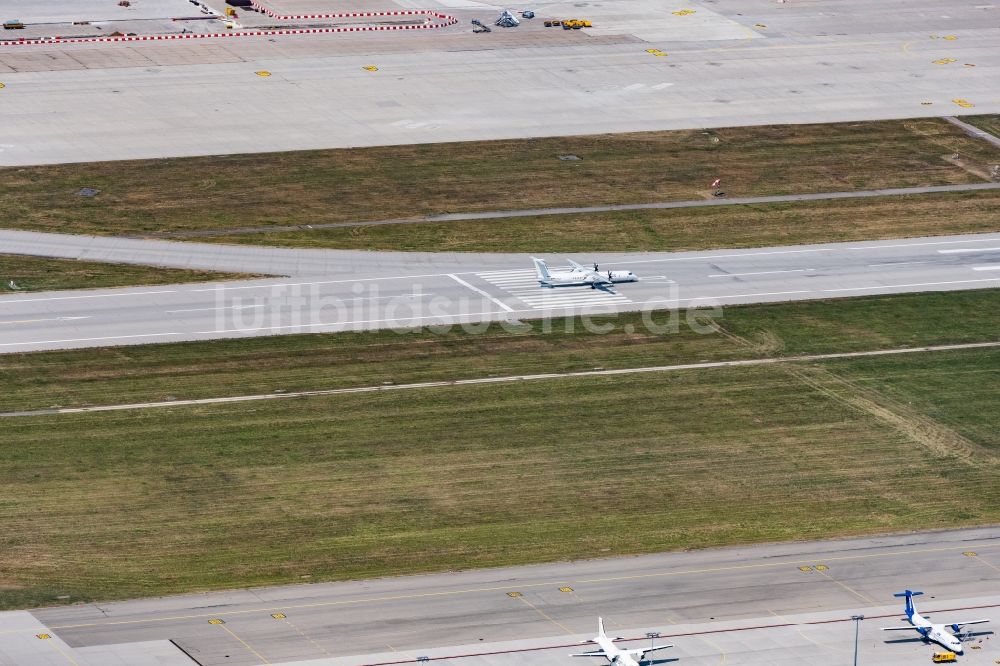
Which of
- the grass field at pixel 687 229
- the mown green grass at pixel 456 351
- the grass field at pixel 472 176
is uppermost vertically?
the grass field at pixel 472 176

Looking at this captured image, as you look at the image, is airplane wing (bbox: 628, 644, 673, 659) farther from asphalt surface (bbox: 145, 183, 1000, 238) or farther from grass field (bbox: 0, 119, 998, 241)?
grass field (bbox: 0, 119, 998, 241)

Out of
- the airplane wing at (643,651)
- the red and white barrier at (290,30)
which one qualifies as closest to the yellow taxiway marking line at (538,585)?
the airplane wing at (643,651)

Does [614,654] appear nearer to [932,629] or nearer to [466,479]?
[932,629]

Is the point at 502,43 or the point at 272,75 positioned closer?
the point at 272,75

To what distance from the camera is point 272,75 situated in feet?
539

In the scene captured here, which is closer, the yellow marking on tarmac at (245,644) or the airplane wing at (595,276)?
the yellow marking on tarmac at (245,644)

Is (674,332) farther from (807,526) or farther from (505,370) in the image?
(807,526)

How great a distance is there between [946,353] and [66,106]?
87.8m

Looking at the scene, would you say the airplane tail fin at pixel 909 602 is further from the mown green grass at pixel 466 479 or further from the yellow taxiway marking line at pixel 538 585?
the mown green grass at pixel 466 479

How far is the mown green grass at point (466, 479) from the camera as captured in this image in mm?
83312

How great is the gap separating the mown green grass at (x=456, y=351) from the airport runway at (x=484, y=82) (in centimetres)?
3998

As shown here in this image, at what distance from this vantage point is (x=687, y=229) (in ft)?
434

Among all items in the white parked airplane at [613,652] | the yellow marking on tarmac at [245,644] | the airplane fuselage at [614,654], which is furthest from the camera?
the yellow marking on tarmac at [245,644]

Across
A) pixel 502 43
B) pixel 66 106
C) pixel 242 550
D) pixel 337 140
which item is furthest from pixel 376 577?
pixel 502 43
